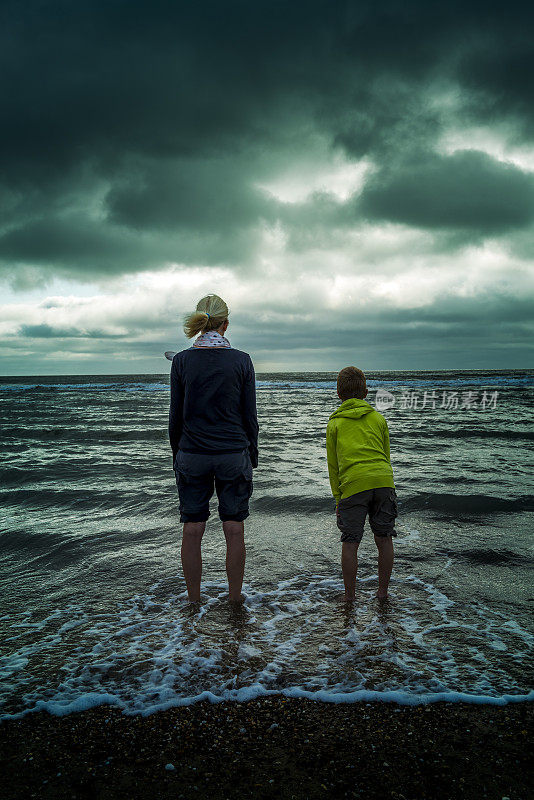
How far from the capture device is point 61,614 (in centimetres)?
355

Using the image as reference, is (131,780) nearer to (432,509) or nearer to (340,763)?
(340,763)

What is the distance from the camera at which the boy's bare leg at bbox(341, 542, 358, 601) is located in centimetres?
355

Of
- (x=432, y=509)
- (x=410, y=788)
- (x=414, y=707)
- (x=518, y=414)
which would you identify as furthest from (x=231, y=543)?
(x=518, y=414)

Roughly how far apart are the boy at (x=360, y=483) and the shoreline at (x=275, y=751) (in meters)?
1.21

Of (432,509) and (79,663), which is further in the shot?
(432,509)

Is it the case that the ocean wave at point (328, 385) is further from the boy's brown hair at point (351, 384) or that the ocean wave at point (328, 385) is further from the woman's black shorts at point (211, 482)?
the woman's black shorts at point (211, 482)

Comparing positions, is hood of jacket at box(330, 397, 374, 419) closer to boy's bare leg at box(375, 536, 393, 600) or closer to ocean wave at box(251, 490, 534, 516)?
boy's bare leg at box(375, 536, 393, 600)

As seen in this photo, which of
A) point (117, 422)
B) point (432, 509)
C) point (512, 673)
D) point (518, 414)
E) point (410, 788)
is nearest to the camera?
point (410, 788)

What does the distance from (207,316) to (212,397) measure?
25.5 inches

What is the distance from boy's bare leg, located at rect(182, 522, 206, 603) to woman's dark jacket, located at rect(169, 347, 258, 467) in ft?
2.04

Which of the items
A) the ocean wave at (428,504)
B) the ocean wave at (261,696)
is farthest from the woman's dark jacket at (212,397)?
the ocean wave at (428,504)

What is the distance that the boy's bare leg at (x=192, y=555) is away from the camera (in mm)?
3479

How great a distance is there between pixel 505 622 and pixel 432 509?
3.11 metres

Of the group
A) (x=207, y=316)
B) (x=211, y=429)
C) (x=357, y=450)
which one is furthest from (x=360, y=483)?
(x=207, y=316)
